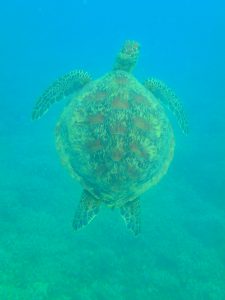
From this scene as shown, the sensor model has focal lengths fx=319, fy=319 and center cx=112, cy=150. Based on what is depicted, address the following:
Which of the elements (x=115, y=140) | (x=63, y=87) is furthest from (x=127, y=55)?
(x=115, y=140)

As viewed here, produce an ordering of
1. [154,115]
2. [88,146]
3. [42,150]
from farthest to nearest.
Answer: [42,150] < [154,115] < [88,146]

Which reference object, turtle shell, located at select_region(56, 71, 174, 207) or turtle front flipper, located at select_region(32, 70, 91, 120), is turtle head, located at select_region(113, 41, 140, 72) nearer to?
turtle front flipper, located at select_region(32, 70, 91, 120)

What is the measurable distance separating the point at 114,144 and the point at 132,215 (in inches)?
57.0

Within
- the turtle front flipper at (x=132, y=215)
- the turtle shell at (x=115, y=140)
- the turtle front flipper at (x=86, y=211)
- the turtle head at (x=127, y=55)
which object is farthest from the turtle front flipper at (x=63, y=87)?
the turtle front flipper at (x=132, y=215)

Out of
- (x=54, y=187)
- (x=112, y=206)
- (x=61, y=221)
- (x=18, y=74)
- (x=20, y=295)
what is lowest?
(x=20, y=295)

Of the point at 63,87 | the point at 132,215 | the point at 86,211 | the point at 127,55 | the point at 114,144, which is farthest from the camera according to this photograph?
the point at 127,55

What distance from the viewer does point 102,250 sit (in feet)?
26.0

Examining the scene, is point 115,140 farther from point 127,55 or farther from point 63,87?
point 127,55

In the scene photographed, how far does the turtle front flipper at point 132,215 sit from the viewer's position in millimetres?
5055

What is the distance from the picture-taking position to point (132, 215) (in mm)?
5109

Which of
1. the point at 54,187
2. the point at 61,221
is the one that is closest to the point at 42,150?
the point at 54,187

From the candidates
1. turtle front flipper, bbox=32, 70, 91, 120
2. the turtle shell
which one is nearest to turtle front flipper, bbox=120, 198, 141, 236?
the turtle shell

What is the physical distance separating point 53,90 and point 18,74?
30549 mm

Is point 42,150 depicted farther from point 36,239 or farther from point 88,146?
point 88,146
